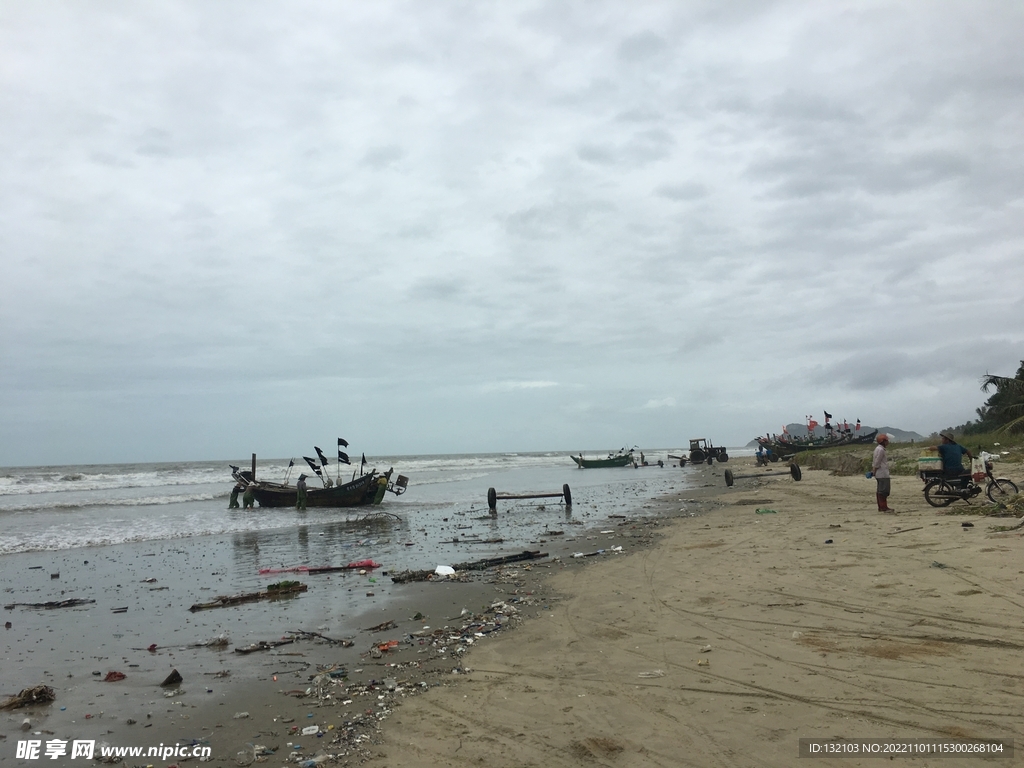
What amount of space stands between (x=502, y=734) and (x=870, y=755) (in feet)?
8.54

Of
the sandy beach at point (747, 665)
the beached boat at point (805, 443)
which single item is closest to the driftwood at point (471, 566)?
the sandy beach at point (747, 665)

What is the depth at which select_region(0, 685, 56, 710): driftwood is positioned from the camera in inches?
239

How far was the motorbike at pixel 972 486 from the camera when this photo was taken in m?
13.9

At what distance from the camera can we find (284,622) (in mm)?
8992

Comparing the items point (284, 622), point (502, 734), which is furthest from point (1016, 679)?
point (284, 622)

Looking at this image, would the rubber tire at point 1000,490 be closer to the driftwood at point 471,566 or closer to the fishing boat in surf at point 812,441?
the driftwood at point 471,566

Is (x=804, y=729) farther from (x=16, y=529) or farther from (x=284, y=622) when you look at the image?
(x=16, y=529)

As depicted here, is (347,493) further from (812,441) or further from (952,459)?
(812,441)

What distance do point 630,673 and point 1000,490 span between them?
12.5 m

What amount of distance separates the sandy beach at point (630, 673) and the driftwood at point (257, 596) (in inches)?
29.4

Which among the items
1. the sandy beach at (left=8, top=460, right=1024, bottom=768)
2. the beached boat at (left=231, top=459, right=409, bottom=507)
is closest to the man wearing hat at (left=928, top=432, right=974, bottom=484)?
the sandy beach at (left=8, top=460, right=1024, bottom=768)

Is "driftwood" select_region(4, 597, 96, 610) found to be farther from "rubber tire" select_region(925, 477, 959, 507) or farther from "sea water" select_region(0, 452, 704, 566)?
"rubber tire" select_region(925, 477, 959, 507)

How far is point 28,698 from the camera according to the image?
6152mm

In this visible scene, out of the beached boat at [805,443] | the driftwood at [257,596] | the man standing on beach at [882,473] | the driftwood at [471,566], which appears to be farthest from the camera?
the beached boat at [805,443]
